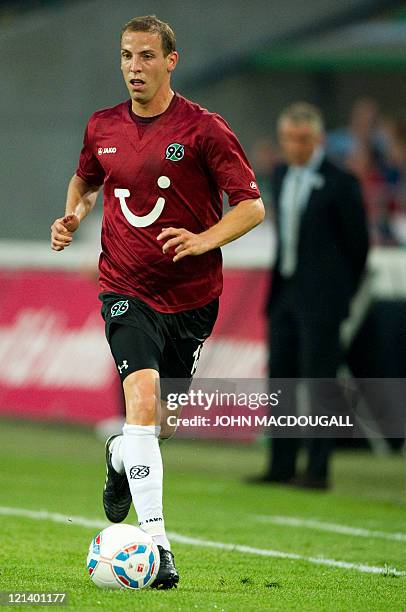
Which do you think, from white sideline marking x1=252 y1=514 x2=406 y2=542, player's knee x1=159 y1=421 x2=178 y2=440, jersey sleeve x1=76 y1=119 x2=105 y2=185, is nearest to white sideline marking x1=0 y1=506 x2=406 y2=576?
white sideline marking x1=252 y1=514 x2=406 y2=542

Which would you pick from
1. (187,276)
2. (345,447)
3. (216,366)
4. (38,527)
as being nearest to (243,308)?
(216,366)

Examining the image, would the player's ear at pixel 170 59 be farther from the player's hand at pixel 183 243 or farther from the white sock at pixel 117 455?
the white sock at pixel 117 455

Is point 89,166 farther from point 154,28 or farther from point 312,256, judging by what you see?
point 312,256

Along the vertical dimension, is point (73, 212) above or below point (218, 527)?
above

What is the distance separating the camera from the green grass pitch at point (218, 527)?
18.4 ft

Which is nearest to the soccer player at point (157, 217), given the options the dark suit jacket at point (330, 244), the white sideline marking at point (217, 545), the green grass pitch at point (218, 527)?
the green grass pitch at point (218, 527)

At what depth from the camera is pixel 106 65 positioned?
20.5m

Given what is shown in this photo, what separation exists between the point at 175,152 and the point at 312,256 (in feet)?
13.5

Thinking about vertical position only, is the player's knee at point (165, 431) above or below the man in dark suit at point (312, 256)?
below

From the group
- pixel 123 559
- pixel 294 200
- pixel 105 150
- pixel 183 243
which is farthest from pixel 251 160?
pixel 123 559

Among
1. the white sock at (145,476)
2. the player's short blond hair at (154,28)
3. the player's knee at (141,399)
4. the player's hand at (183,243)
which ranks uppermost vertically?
the player's short blond hair at (154,28)

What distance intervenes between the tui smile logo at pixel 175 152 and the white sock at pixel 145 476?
1143mm

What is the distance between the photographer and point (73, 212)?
20.9 ft

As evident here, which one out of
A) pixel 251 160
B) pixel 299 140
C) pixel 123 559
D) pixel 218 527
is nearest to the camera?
pixel 123 559
